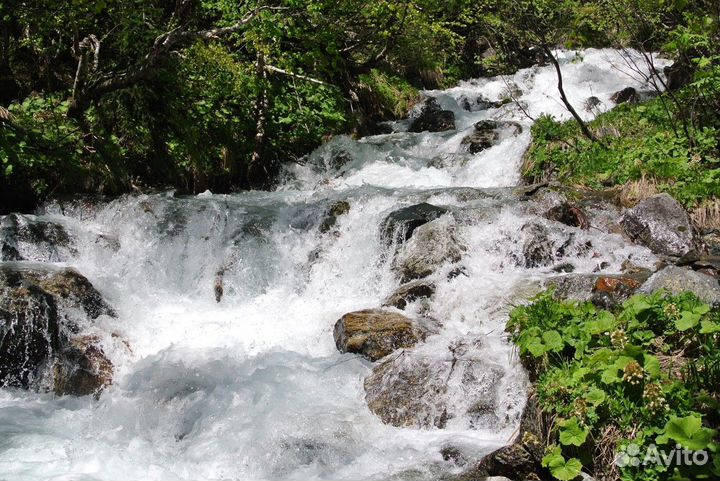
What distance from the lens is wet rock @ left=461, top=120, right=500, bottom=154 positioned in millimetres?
12781

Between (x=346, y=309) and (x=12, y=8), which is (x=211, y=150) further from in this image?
(x=346, y=309)

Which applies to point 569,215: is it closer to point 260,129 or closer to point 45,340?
point 45,340

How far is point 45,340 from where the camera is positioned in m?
6.37

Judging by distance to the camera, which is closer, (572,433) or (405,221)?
(572,433)

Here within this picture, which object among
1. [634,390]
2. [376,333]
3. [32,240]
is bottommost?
[376,333]

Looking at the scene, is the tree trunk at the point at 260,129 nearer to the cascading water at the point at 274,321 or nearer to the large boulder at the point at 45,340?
the cascading water at the point at 274,321

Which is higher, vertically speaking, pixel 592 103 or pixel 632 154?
pixel 592 103

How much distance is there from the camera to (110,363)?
6520mm

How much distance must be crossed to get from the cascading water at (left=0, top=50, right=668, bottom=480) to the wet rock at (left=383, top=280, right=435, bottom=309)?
0.11 meters

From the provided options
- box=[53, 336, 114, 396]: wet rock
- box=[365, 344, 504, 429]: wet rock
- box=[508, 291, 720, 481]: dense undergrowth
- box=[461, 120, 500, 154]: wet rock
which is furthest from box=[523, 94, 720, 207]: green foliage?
box=[53, 336, 114, 396]: wet rock

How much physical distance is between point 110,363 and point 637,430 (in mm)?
5223

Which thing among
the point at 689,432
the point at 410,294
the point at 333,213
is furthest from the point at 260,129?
the point at 689,432

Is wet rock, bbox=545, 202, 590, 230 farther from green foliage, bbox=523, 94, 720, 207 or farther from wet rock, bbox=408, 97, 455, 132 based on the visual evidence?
wet rock, bbox=408, 97, 455, 132

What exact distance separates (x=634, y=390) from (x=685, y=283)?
5.50 feet
